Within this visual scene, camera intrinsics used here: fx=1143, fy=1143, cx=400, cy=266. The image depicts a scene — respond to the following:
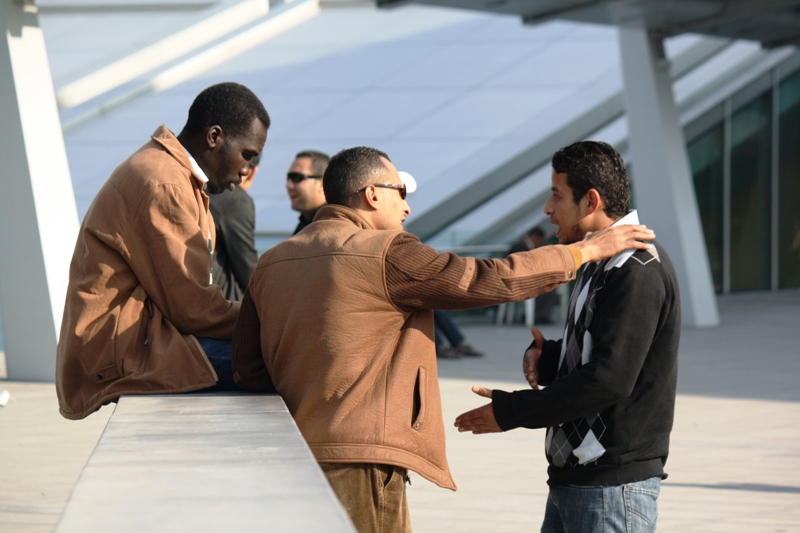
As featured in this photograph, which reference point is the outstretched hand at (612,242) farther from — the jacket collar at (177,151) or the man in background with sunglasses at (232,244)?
the man in background with sunglasses at (232,244)

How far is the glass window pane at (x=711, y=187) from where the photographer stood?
928 inches

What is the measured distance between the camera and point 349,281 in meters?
3.28

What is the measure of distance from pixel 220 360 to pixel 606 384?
128 centimetres

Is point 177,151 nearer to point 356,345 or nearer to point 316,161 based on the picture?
point 356,345

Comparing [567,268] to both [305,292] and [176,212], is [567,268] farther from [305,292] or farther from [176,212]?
[176,212]

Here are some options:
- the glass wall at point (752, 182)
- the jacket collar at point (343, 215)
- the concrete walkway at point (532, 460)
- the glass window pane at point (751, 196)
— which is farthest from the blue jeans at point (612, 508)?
the glass window pane at point (751, 196)

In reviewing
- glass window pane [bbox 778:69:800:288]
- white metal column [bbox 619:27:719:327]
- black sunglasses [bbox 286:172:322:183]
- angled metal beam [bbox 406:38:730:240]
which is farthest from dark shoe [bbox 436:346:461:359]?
glass window pane [bbox 778:69:800:288]

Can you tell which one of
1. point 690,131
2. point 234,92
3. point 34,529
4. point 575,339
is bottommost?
point 690,131

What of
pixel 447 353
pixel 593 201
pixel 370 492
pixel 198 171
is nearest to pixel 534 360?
pixel 593 201

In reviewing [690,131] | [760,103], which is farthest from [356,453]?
[760,103]

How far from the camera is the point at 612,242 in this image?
3.26 m

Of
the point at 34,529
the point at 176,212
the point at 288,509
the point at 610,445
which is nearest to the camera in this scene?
the point at 288,509

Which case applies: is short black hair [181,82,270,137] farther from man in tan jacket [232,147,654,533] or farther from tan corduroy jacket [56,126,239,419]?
man in tan jacket [232,147,654,533]

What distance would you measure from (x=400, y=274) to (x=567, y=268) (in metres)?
0.49
